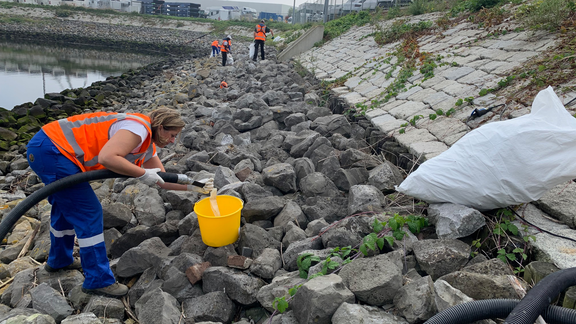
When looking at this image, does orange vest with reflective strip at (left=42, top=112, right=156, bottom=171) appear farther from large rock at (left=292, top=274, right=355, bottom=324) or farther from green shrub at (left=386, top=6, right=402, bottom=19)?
green shrub at (left=386, top=6, right=402, bottom=19)

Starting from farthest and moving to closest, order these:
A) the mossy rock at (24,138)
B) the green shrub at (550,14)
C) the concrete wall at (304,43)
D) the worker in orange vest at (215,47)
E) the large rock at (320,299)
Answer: the worker in orange vest at (215,47), the concrete wall at (304,43), the mossy rock at (24,138), the green shrub at (550,14), the large rock at (320,299)

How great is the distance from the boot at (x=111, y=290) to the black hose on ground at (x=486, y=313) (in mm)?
2363

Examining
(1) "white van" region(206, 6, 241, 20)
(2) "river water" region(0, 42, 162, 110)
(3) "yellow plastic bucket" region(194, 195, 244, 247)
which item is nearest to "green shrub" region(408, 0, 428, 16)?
(3) "yellow plastic bucket" region(194, 195, 244, 247)

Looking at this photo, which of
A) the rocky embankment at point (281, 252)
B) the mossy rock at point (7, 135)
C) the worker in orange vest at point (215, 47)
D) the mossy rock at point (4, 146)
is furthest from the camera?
the worker in orange vest at point (215, 47)

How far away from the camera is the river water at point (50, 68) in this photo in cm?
1534

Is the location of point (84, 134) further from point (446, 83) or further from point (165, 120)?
point (446, 83)

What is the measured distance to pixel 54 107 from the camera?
10586mm

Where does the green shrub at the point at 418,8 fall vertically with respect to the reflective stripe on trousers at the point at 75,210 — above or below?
above

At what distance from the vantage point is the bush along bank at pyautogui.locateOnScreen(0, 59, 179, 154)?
8.30 m

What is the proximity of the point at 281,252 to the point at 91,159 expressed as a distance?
169cm

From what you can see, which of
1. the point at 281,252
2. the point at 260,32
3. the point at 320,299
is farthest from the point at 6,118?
the point at 320,299

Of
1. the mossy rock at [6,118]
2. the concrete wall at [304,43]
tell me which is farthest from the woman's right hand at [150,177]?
the concrete wall at [304,43]

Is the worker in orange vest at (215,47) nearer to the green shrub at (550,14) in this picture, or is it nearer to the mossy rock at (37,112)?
the mossy rock at (37,112)

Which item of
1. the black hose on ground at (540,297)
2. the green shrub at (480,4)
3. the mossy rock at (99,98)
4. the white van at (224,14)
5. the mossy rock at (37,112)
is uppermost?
the white van at (224,14)
